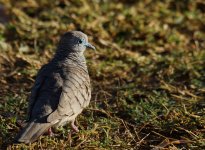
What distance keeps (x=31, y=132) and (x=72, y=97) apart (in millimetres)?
580

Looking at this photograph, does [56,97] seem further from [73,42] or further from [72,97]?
[73,42]

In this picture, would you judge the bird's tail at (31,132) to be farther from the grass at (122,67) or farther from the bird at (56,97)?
the grass at (122,67)

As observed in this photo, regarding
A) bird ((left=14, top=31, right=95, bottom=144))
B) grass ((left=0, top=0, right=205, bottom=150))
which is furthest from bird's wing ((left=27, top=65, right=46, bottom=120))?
grass ((left=0, top=0, right=205, bottom=150))

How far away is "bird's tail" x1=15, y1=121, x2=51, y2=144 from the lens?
4781mm

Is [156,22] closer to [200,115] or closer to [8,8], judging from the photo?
[8,8]

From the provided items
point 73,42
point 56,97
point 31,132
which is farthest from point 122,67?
point 31,132

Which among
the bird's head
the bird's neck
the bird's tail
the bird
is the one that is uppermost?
the bird's head

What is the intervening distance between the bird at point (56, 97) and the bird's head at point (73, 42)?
0.22m

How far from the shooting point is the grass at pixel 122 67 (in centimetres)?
555

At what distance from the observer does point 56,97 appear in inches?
202

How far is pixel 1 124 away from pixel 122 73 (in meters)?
2.19

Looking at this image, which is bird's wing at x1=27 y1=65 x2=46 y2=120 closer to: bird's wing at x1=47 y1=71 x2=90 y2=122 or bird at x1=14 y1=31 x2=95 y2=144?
bird at x1=14 y1=31 x2=95 y2=144

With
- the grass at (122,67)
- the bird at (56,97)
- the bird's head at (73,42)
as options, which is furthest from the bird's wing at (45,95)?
the bird's head at (73,42)

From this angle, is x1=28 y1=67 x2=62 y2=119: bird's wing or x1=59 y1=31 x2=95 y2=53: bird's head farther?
x1=59 y1=31 x2=95 y2=53: bird's head
